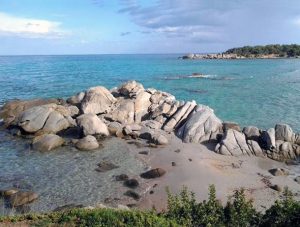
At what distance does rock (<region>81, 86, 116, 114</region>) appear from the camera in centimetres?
3900

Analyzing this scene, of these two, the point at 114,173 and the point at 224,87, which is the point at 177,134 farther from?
the point at 224,87

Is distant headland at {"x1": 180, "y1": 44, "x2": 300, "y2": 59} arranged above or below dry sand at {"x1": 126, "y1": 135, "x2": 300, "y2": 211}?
above

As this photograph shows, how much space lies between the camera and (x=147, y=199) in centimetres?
2177

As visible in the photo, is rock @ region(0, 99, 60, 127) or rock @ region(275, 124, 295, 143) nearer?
rock @ region(275, 124, 295, 143)

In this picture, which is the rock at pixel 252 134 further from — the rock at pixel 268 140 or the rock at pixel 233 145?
the rock at pixel 233 145

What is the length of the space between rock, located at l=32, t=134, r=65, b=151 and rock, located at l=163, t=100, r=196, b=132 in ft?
32.9

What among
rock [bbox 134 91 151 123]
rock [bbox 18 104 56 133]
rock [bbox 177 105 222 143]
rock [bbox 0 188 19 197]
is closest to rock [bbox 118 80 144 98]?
rock [bbox 134 91 151 123]

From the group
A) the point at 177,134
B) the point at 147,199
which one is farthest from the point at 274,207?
the point at 177,134

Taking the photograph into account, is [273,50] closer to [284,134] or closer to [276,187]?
[284,134]

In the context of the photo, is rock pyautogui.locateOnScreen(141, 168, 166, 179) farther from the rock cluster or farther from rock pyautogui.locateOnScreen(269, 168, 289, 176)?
rock pyautogui.locateOnScreen(269, 168, 289, 176)

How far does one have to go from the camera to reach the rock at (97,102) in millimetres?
39000

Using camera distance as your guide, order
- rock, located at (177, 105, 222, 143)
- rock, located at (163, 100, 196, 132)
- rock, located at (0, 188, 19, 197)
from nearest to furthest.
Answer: rock, located at (0, 188, 19, 197), rock, located at (177, 105, 222, 143), rock, located at (163, 100, 196, 132)

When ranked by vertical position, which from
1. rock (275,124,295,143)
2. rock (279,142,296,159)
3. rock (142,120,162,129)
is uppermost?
rock (275,124,295,143)

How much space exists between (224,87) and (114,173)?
47.3 m
